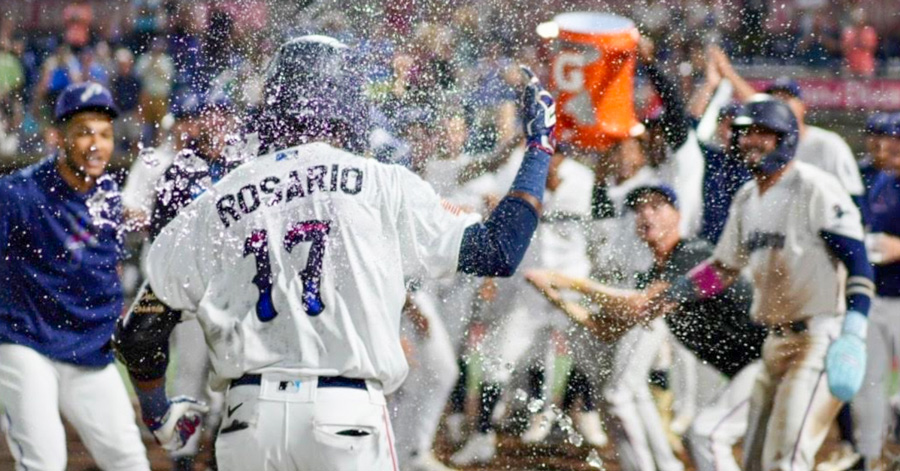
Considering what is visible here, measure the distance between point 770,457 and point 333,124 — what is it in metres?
2.11

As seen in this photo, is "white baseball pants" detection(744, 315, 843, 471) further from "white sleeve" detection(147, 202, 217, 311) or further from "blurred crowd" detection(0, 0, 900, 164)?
"white sleeve" detection(147, 202, 217, 311)

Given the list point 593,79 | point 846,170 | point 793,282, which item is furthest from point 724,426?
point 593,79

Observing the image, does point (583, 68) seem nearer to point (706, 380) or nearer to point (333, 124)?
point (706, 380)

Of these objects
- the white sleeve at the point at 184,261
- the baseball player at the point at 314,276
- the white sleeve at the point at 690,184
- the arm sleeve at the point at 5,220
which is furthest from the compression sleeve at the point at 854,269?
the arm sleeve at the point at 5,220

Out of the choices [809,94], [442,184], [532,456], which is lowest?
[532,456]

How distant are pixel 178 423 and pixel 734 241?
2.15 m

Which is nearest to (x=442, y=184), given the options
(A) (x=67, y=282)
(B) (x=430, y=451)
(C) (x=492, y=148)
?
(C) (x=492, y=148)

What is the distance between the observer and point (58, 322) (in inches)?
163

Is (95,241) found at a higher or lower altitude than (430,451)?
higher

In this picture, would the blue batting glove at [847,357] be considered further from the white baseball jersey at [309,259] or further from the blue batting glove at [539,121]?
the white baseball jersey at [309,259]

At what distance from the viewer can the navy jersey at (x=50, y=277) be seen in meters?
4.13

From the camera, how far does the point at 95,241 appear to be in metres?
4.29

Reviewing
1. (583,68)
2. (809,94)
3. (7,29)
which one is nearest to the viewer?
(583,68)

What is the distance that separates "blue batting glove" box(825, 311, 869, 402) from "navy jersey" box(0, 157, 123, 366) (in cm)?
252
